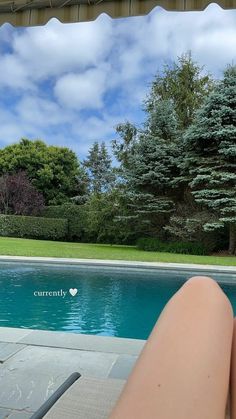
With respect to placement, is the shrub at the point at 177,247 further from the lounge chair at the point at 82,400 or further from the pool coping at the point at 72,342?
the lounge chair at the point at 82,400

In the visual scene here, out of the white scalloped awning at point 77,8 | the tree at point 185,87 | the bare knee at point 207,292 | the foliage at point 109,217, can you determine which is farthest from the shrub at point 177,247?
the bare knee at point 207,292

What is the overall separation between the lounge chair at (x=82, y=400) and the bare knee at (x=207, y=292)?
0.55 meters

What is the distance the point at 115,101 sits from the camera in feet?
86.5

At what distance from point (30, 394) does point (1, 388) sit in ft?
0.69

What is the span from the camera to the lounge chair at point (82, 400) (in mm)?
1339

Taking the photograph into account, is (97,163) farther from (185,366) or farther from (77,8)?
(185,366)

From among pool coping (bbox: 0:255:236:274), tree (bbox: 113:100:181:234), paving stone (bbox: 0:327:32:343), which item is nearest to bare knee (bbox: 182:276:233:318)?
paving stone (bbox: 0:327:32:343)

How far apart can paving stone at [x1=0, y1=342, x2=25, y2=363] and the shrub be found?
12151 millimetres

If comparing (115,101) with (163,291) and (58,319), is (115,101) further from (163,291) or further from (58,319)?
(58,319)

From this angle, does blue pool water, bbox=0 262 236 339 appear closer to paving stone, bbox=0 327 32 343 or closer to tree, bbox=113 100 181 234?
paving stone, bbox=0 327 32 343

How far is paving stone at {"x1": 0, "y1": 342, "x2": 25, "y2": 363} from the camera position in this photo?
9.40 ft

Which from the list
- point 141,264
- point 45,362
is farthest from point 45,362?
point 141,264

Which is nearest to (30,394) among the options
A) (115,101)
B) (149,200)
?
(149,200)

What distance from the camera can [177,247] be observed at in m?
14.9
